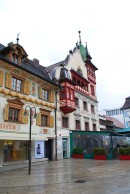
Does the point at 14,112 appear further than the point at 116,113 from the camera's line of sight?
No

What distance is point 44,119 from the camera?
22172mm

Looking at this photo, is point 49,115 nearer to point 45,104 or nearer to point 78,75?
point 45,104

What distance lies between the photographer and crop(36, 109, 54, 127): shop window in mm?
21053

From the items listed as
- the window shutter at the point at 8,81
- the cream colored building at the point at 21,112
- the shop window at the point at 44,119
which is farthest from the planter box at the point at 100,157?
the window shutter at the point at 8,81

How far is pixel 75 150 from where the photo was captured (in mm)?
25344

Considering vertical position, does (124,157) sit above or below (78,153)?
below

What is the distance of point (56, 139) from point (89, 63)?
1723 centimetres

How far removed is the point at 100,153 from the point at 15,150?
986 centimetres

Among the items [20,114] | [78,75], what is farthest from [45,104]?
[78,75]

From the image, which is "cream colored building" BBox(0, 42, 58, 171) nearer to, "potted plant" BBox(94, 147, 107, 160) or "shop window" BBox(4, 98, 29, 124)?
"shop window" BBox(4, 98, 29, 124)

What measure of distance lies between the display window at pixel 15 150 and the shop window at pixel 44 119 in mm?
2883

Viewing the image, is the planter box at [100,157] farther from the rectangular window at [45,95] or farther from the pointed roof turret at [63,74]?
the pointed roof turret at [63,74]

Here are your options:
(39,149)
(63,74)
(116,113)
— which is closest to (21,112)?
(39,149)

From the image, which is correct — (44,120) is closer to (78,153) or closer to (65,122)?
(65,122)
